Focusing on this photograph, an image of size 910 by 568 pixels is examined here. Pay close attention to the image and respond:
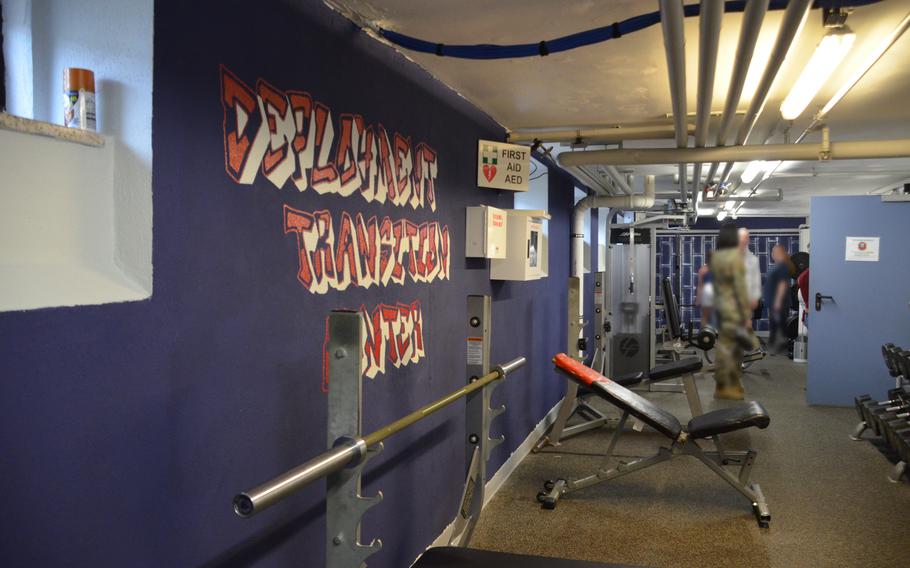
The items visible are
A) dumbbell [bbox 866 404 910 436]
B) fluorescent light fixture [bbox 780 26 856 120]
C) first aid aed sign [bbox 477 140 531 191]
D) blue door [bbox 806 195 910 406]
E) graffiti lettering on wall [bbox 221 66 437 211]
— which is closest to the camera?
graffiti lettering on wall [bbox 221 66 437 211]

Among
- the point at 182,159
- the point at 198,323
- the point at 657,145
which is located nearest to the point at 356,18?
the point at 182,159

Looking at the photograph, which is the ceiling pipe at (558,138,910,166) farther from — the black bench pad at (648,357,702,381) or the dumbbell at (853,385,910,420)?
the dumbbell at (853,385,910,420)

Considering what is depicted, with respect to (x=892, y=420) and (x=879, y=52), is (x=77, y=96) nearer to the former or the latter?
(x=879, y=52)

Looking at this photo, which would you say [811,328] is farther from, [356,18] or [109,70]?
[109,70]

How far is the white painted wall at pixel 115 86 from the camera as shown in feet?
4.74

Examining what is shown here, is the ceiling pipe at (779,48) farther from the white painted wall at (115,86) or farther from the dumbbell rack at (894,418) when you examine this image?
the dumbbell rack at (894,418)

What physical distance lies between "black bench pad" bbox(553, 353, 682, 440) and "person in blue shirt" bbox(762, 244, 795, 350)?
3.39 meters

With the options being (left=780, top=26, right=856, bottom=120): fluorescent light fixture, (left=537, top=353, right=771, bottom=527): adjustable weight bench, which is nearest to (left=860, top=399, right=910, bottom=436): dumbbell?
(left=537, top=353, right=771, bottom=527): adjustable weight bench

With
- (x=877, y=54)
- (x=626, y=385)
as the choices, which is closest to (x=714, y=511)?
(x=626, y=385)

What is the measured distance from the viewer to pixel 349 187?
2.34 m

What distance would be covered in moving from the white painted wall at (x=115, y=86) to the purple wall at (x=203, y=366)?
0.03m

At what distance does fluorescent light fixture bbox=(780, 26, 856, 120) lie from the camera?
7.37 feet

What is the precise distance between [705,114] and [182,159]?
115 centimetres

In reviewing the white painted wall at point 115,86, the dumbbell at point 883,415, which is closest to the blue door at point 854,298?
the dumbbell at point 883,415
